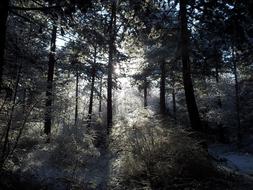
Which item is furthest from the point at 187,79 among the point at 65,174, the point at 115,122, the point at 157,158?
the point at 65,174

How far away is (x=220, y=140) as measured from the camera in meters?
28.3

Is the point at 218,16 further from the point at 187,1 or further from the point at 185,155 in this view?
the point at 185,155

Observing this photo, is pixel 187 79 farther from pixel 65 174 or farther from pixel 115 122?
pixel 65 174

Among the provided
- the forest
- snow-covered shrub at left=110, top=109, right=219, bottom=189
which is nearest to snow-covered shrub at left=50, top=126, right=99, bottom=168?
the forest

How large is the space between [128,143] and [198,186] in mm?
2426

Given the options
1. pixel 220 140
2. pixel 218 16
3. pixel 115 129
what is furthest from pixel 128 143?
pixel 220 140

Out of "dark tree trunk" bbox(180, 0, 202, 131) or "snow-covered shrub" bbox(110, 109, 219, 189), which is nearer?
"snow-covered shrub" bbox(110, 109, 219, 189)

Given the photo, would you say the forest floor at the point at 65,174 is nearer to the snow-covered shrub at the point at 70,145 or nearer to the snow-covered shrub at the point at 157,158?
the snow-covered shrub at the point at 70,145

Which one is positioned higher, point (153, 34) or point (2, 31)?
point (153, 34)

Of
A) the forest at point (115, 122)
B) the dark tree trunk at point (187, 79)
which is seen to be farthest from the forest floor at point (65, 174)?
the dark tree trunk at point (187, 79)

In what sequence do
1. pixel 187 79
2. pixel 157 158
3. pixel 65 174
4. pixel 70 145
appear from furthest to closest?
pixel 187 79
pixel 70 145
pixel 65 174
pixel 157 158

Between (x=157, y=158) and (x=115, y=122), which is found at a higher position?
(x=115, y=122)

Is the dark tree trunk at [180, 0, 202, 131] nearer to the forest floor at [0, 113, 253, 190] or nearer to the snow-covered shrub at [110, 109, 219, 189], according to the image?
the forest floor at [0, 113, 253, 190]

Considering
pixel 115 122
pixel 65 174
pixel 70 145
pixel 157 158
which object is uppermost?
pixel 115 122
